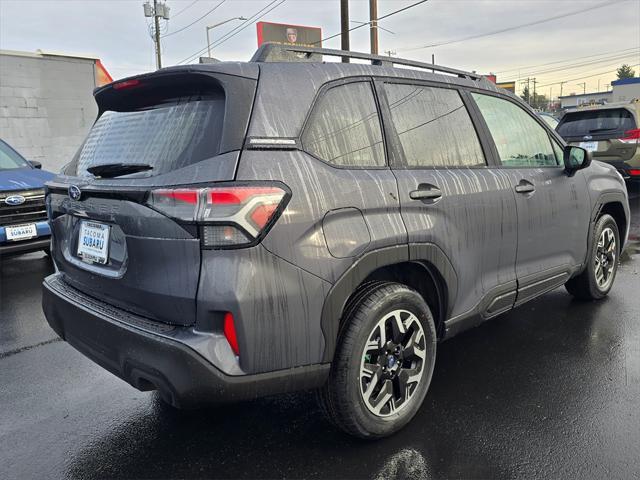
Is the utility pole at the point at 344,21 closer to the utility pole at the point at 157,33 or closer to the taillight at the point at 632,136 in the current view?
the taillight at the point at 632,136

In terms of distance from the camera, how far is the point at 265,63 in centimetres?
239

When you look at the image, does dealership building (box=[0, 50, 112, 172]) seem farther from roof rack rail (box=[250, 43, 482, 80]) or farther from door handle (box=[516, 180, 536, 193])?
door handle (box=[516, 180, 536, 193])

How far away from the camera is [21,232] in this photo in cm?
600

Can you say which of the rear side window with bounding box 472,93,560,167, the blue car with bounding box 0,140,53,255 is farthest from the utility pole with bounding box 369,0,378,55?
the rear side window with bounding box 472,93,560,167

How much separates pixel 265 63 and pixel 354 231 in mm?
874

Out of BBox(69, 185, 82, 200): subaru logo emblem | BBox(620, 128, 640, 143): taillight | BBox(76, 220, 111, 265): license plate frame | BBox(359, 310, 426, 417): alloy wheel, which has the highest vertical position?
BBox(620, 128, 640, 143): taillight

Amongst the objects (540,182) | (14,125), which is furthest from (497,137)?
(14,125)

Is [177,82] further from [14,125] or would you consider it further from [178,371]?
[14,125]

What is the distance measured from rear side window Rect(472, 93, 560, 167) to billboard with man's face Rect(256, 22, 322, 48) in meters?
32.8

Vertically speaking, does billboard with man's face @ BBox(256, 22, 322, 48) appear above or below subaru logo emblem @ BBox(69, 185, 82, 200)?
above

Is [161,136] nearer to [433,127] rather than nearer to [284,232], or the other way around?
[284,232]

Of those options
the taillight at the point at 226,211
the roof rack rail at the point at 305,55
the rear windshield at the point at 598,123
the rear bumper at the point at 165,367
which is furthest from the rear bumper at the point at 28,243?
the rear windshield at the point at 598,123

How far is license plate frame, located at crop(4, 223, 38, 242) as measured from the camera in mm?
5926

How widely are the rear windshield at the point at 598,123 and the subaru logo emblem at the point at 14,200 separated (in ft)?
31.5
